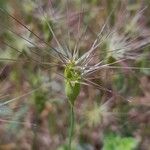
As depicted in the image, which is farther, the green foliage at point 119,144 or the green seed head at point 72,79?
the green foliage at point 119,144

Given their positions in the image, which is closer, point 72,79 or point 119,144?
point 72,79

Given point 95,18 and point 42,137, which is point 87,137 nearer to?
point 42,137

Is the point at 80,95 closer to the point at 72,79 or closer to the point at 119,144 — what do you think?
the point at 119,144

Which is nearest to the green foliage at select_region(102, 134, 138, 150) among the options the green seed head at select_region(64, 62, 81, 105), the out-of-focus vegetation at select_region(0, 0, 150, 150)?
the out-of-focus vegetation at select_region(0, 0, 150, 150)

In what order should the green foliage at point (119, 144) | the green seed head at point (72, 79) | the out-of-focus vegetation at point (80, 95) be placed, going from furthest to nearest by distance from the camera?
1. the out-of-focus vegetation at point (80, 95)
2. the green foliage at point (119, 144)
3. the green seed head at point (72, 79)

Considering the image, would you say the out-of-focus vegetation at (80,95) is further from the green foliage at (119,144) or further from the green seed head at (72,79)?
the green seed head at (72,79)

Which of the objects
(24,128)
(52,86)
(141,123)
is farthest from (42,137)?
(141,123)

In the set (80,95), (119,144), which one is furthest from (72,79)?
(80,95)

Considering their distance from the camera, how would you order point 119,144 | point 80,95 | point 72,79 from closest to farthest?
point 72,79 → point 119,144 → point 80,95

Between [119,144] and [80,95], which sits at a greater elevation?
[80,95]

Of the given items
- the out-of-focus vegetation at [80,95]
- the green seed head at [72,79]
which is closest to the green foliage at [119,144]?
the out-of-focus vegetation at [80,95]

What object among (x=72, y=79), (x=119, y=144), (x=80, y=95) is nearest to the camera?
(x=72, y=79)
